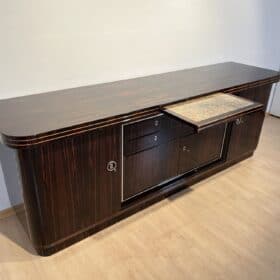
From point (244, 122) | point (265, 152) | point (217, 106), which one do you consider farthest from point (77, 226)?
point (265, 152)

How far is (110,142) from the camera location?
1.50 meters

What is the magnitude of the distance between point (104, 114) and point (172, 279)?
36.6 inches

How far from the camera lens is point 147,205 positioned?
6.38 feet

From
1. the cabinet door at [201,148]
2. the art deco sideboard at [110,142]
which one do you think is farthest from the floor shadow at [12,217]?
the cabinet door at [201,148]

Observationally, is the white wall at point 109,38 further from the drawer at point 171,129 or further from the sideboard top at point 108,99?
the drawer at point 171,129

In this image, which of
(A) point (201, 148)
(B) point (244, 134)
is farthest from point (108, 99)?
(B) point (244, 134)

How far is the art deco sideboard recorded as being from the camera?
133cm

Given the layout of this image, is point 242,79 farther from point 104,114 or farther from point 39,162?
point 39,162

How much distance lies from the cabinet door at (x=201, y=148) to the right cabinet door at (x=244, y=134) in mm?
106

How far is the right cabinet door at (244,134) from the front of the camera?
2240mm

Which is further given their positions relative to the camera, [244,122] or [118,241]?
[244,122]

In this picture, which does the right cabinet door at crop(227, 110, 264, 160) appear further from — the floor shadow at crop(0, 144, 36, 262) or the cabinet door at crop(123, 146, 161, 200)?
the floor shadow at crop(0, 144, 36, 262)

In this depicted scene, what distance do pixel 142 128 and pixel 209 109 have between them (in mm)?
410

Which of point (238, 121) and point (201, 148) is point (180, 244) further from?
point (238, 121)
